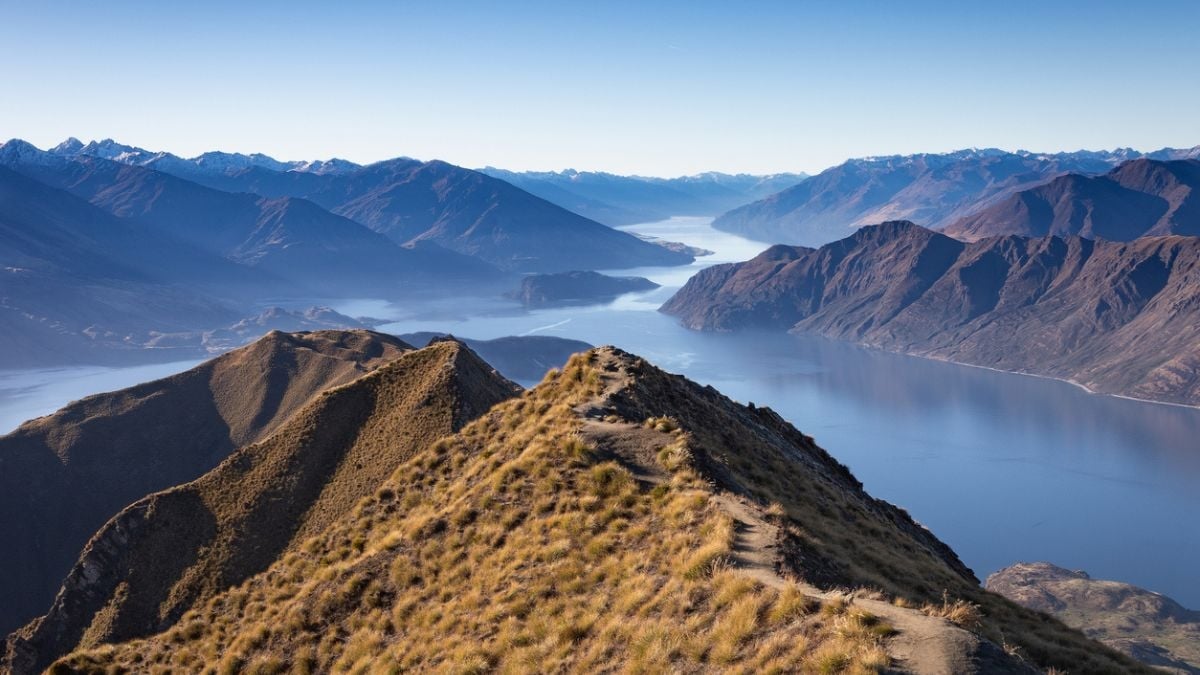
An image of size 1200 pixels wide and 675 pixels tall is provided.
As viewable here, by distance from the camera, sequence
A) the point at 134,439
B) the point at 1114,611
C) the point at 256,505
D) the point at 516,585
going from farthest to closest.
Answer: the point at 1114,611 < the point at 134,439 < the point at 256,505 < the point at 516,585

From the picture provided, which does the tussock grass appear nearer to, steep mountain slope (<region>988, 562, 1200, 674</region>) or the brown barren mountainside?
the brown barren mountainside

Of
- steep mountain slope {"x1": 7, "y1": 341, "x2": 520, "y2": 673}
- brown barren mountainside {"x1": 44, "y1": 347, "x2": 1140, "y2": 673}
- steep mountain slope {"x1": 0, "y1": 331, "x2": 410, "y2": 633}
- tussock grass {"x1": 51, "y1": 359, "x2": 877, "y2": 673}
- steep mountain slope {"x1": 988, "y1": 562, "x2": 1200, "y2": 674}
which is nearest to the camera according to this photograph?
brown barren mountainside {"x1": 44, "y1": 347, "x2": 1140, "y2": 673}

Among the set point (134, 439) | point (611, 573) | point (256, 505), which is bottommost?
point (134, 439)

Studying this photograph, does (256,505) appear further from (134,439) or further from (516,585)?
(134,439)

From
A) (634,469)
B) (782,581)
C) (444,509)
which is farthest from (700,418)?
(782,581)

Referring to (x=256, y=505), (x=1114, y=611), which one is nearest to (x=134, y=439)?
(x=256, y=505)

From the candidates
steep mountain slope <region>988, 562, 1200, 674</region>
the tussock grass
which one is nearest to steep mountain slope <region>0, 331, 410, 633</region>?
the tussock grass

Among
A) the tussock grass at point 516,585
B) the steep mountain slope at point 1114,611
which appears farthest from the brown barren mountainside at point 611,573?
the steep mountain slope at point 1114,611

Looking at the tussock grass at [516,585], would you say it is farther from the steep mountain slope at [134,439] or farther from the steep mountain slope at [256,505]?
the steep mountain slope at [134,439]
